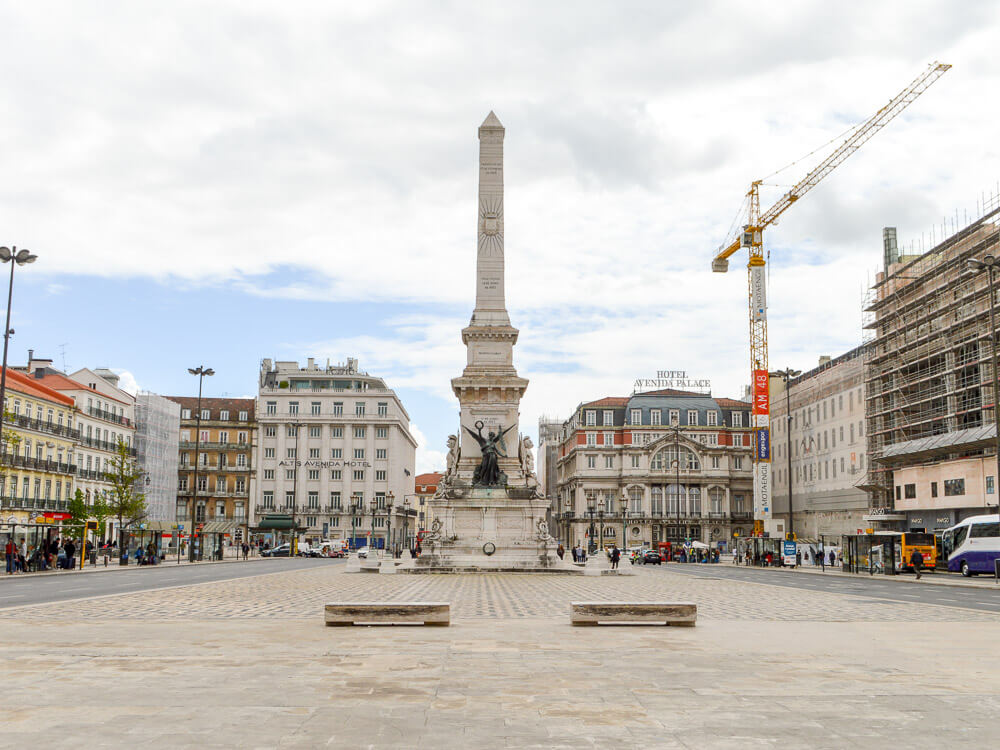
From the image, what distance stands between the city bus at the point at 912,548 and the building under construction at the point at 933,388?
5.07 metres

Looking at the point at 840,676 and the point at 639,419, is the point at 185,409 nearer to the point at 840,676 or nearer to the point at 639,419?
the point at 639,419

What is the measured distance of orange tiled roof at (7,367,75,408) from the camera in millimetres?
64000

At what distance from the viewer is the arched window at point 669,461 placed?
113125 millimetres

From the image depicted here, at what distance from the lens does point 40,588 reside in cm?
3123

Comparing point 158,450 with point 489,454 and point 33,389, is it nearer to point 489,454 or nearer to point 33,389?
point 33,389

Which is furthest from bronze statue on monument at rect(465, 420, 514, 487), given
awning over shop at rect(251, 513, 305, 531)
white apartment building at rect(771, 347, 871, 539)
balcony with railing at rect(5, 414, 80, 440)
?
awning over shop at rect(251, 513, 305, 531)

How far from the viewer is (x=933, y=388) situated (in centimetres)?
6153

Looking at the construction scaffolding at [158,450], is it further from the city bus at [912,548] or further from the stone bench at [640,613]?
the stone bench at [640,613]

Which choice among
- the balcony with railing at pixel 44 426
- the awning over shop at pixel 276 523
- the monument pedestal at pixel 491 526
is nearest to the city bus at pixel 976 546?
the monument pedestal at pixel 491 526

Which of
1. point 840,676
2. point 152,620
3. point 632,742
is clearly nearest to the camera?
point 632,742

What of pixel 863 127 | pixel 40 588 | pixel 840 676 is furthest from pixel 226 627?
pixel 863 127

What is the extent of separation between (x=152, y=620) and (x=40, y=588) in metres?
15.6

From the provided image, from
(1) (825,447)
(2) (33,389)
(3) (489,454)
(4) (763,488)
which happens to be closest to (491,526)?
(3) (489,454)

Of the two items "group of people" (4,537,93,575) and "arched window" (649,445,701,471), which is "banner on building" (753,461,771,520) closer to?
"arched window" (649,445,701,471)
